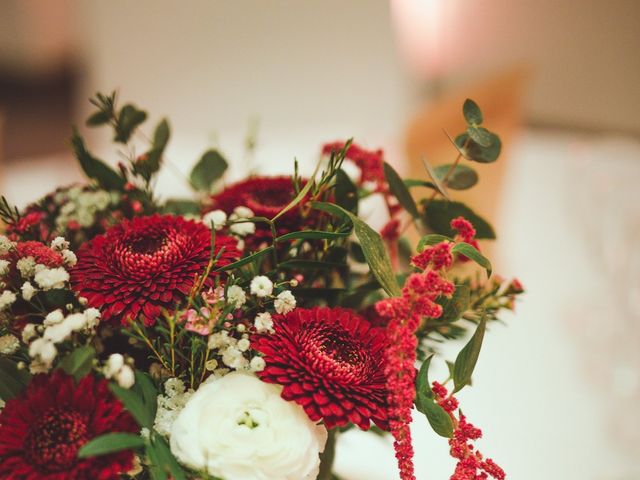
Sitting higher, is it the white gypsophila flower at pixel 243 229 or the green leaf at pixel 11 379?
the white gypsophila flower at pixel 243 229

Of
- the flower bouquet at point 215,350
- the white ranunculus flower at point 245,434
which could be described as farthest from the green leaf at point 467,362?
the white ranunculus flower at point 245,434

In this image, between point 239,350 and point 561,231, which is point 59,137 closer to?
point 561,231

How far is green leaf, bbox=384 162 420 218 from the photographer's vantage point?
45cm

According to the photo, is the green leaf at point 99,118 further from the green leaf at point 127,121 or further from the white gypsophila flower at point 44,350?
the white gypsophila flower at point 44,350

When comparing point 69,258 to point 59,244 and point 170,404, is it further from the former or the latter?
point 170,404

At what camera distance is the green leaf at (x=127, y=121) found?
0.52 metres

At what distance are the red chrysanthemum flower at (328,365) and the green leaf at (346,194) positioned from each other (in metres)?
0.11

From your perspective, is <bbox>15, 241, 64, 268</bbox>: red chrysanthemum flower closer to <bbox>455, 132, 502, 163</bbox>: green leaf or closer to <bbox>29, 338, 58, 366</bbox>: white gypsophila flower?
<bbox>29, 338, 58, 366</bbox>: white gypsophila flower

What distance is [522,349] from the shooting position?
1062 millimetres

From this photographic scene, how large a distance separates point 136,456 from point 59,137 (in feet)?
9.23

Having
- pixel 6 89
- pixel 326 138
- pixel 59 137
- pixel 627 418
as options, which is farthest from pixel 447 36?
pixel 6 89

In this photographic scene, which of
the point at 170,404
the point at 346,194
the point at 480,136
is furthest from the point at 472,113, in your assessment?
the point at 170,404

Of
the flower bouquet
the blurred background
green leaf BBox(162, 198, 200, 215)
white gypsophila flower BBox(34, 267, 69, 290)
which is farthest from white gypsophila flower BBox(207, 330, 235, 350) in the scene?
the blurred background

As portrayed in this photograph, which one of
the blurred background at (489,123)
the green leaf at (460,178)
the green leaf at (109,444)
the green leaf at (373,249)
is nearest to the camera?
the green leaf at (109,444)
